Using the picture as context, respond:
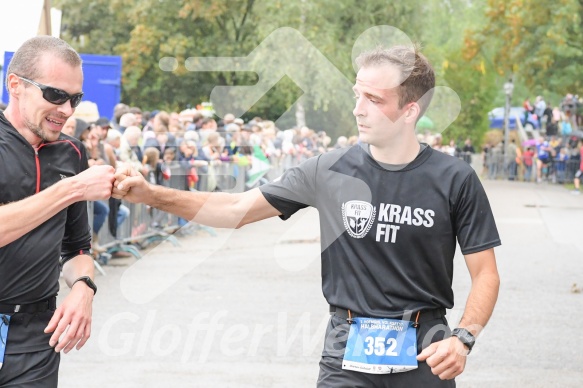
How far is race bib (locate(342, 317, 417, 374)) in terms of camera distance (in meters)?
4.07

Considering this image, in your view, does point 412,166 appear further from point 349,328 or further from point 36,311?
point 36,311

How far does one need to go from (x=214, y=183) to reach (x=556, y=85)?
27.7m

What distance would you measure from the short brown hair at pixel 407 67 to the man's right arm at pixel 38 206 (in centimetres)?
124

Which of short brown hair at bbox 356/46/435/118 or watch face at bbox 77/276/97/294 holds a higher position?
short brown hair at bbox 356/46/435/118

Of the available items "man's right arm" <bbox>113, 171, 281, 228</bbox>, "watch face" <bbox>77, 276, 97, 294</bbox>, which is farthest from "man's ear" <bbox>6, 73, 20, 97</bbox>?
"watch face" <bbox>77, 276, 97, 294</bbox>

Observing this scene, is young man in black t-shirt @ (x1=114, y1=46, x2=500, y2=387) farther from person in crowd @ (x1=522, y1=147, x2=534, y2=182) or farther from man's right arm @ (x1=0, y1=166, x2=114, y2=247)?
person in crowd @ (x1=522, y1=147, x2=534, y2=182)

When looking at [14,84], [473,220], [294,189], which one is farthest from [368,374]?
[14,84]

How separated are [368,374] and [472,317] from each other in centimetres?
46

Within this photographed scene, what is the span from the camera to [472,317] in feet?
13.5

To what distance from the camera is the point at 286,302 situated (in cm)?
1082

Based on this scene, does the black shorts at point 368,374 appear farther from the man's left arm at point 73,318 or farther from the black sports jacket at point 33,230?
the black sports jacket at point 33,230

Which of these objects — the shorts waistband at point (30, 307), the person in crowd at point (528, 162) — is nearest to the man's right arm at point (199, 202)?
Answer: the shorts waistband at point (30, 307)

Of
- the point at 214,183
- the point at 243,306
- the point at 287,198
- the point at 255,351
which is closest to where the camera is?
the point at 287,198

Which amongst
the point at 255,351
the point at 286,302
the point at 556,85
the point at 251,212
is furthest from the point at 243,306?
the point at 556,85
